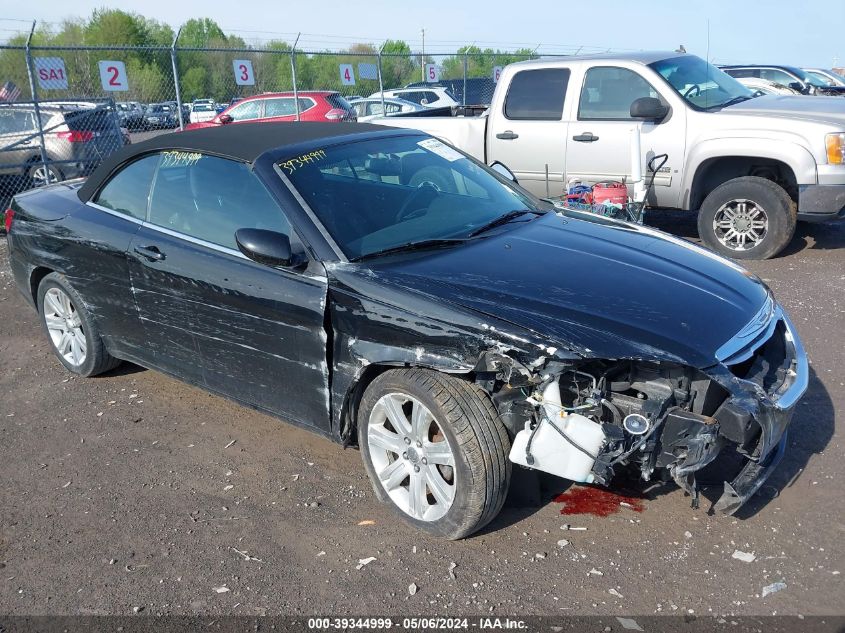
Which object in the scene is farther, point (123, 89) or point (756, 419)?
point (123, 89)

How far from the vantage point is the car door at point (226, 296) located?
3.71 meters

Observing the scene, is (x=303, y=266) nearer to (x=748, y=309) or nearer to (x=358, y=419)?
(x=358, y=419)

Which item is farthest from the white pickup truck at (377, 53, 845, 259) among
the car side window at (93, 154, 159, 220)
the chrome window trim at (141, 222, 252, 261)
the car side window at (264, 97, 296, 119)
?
the car side window at (264, 97, 296, 119)

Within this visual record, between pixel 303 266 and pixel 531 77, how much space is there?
5.86 meters

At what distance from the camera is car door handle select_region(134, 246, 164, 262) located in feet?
14.1

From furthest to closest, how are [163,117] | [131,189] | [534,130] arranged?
[163,117], [534,130], [131,189]

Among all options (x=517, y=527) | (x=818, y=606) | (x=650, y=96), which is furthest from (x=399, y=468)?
(x=650, y=96)

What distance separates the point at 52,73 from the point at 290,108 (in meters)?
6.49

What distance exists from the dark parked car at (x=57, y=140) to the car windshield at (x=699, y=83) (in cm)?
885

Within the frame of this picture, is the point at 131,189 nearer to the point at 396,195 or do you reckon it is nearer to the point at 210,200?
the point at 210,200

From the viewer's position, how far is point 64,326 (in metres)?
5.42

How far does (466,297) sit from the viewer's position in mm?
3311

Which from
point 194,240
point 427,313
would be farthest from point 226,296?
point 427,313

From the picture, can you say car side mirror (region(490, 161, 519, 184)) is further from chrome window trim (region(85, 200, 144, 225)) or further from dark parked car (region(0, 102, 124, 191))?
dark parked car (region(0, 102, 124, 191))
